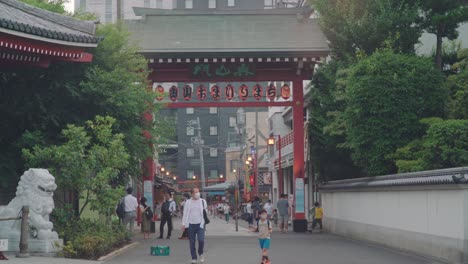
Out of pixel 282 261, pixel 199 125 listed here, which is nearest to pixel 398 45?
pixel 282 261

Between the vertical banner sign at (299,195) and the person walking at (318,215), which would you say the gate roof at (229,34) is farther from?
the person walking at (318,215)

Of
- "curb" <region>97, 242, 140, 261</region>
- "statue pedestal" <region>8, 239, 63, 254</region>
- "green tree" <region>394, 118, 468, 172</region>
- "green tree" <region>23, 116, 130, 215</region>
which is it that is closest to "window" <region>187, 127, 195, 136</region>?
"curb" <region>97, 242, 140, 261</region>

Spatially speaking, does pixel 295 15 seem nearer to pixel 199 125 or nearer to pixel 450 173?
pixel 450 173

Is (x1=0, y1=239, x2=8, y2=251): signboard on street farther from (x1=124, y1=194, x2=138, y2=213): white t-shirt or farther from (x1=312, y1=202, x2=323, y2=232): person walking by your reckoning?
(x1=312, y1=202, x2=323, y2=232): person walking

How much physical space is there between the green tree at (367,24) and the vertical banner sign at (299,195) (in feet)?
21.2

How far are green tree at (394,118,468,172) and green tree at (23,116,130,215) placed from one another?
920 cm

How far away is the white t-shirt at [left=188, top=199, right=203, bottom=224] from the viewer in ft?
62.8

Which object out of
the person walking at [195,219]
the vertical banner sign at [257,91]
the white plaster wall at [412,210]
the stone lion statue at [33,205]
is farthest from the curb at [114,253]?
the vertical banner sign at [257,91]

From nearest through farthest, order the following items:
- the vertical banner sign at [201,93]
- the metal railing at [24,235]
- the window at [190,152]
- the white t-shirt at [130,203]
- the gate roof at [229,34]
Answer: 1. the metal railing at [24,235]
2. the white t-shirt at [130,203]
3. the gate roof at [229,34]
4. the vertical banner sign at [201,93]
5. the window at [190,152]

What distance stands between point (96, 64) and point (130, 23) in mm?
13439

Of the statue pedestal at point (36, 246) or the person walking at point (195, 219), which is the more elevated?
the person walking at point (195, 219)

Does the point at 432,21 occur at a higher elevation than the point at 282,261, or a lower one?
higher

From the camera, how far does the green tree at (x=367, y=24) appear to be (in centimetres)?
3070

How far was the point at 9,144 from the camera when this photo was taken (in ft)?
76.8
